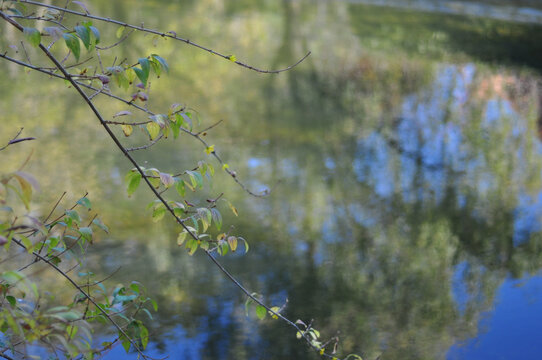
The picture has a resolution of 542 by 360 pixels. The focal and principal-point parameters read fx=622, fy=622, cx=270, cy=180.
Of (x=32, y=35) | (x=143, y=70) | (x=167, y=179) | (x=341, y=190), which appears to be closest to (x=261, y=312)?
(x=167, y=179)

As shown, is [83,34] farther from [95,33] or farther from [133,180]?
[133,180]

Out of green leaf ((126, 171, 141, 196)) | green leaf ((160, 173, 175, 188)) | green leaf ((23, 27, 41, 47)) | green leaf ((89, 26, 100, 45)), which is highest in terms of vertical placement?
green leaf ((89, 26, 100, 45))

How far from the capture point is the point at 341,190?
3336 mm

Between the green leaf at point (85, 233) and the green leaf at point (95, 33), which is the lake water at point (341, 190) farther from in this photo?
the green leaf at point (95, 33)

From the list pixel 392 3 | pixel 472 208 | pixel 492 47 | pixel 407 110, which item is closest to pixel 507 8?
pixel 392 3

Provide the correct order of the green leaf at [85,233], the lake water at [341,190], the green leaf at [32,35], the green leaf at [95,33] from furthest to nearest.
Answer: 1. the lake water at [341,190]
2. the green leaf at [85,233]
3. the green leaf at [95,33]
4. the green leaf at [32,35]

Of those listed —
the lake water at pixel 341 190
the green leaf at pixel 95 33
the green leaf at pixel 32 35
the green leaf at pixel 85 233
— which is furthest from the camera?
the lake water at pixel 341 190

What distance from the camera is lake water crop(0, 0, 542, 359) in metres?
2.32

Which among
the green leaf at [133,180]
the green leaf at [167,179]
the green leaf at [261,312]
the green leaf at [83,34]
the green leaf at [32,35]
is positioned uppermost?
the green leaf at [83,34]

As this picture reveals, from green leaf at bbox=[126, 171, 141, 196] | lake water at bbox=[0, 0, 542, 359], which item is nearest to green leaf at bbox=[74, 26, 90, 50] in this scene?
green leaf at bbox=[126, 171, 141, 196]

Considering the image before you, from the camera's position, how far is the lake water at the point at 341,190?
91.4 inches

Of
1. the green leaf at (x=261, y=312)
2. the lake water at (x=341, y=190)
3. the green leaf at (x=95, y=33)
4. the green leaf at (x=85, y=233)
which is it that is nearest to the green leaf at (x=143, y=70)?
the green leaf at (x=95, y=33)

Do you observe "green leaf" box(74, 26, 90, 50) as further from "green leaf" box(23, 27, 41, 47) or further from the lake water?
the lake water

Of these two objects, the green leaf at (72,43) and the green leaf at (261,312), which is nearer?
the green leaf at (72,43)
